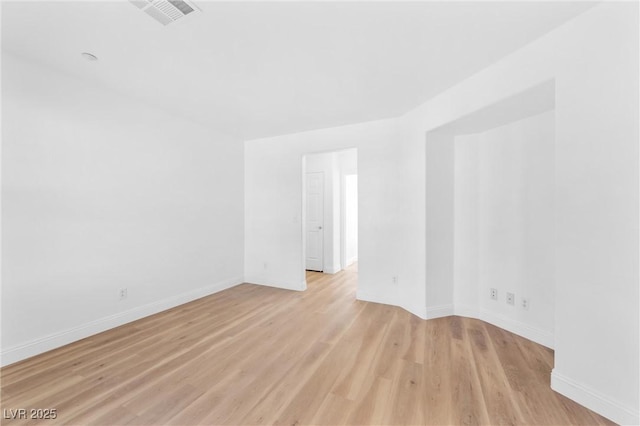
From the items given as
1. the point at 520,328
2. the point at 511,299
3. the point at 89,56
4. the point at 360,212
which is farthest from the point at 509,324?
the point at 89,56

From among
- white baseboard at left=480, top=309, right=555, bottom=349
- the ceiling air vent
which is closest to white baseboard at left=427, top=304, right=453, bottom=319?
white baseboard at left=480, top=309, right=555, bottom=349

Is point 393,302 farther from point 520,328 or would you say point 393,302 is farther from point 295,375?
point 295,375

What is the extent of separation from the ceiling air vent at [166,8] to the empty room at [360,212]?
2 cm

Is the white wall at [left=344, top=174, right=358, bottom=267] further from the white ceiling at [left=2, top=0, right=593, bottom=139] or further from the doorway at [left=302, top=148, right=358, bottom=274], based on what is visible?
the white ceiling at [left=2, top=0, right=593, bottom=139]

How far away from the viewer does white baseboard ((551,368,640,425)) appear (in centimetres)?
149

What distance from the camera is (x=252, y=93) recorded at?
2.83m

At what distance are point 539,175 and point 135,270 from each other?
4.49 meters

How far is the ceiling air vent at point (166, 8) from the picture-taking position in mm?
1579

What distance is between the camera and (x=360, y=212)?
379 cm

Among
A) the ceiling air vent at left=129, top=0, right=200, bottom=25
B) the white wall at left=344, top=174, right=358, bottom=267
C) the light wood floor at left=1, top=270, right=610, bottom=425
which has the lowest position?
the light wood floor at left=1, top=270, right=610, bottom=425

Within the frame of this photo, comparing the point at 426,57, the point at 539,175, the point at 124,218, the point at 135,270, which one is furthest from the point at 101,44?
the point at 539,175

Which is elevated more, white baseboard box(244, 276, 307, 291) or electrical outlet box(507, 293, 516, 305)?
electrical outlet box(507, 293, 516, 305)

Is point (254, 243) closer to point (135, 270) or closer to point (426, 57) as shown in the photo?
point (135, 270)

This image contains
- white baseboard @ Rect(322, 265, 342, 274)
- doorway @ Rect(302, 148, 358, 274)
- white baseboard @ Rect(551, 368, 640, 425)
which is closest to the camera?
white baseboard @ Rect(551, 368, 640, 425)
